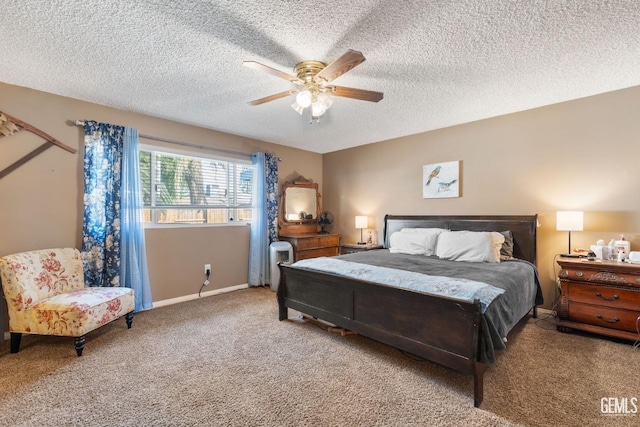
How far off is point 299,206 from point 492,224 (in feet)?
10.2

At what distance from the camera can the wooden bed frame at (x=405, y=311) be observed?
73.2 inches

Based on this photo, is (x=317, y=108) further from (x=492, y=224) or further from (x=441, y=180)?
(x=492, y=224)

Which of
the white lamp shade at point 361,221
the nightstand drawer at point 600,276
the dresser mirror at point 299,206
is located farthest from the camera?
the dresser mirror at point 299,206

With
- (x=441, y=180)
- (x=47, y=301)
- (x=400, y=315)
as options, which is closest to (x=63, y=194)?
(x=47, y=301)

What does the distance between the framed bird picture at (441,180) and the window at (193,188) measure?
2781 millimetres

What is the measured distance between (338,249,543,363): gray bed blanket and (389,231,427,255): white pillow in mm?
171

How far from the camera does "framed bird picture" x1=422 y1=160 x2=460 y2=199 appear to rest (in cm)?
405

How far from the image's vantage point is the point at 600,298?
2650mm

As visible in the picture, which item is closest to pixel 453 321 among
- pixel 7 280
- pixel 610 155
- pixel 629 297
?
pixel 629 297

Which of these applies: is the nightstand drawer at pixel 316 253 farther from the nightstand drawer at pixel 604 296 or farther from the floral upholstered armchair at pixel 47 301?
the nightstand drawer at pixel 604 296

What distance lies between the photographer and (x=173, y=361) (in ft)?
7.61

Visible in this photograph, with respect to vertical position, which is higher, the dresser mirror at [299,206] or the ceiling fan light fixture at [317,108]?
the ceiling fan light fixture at [317,108]

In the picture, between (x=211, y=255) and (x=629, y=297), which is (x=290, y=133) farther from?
(x=629, y=297)

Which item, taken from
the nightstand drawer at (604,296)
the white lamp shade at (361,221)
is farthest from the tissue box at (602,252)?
the white lamp shade at (361,221)
